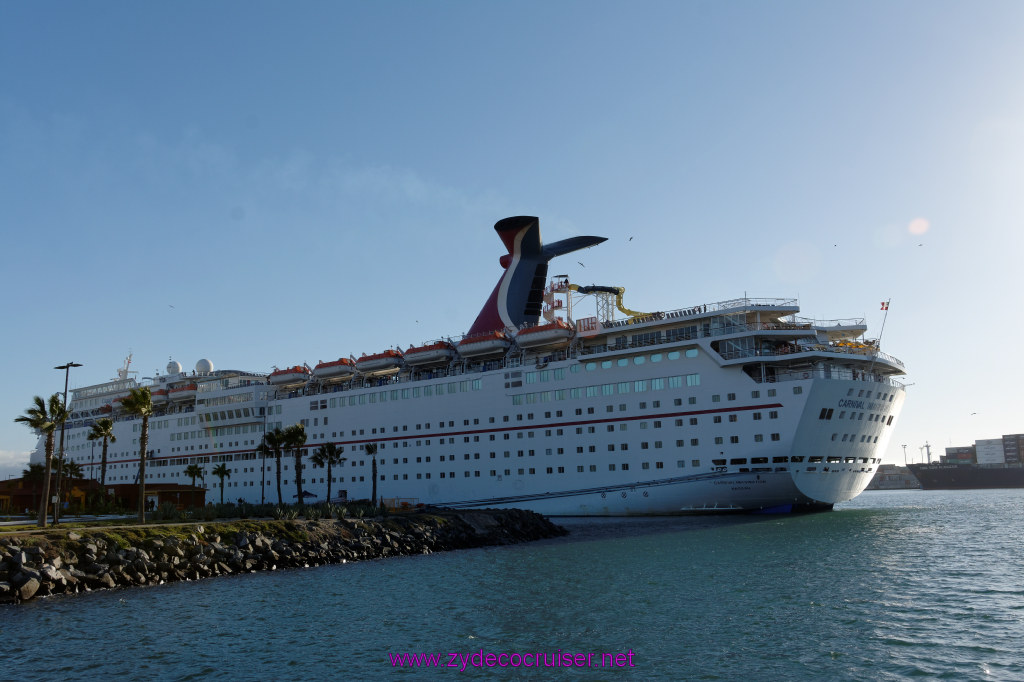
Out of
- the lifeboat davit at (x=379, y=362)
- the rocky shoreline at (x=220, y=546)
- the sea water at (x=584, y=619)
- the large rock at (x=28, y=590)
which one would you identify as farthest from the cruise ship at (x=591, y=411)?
the large rock at (x=28, y=590)

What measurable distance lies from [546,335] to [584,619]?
108 feet

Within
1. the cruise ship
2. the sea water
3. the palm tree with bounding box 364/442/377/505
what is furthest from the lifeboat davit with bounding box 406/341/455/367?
the sea water

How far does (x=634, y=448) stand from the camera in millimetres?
46438

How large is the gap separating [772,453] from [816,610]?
76.1 feet

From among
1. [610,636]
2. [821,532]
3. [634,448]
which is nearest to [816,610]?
[610,636]

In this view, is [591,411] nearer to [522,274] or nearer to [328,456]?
[522,274]

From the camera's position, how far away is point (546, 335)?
5144cm

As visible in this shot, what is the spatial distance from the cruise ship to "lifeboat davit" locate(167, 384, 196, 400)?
9.38m

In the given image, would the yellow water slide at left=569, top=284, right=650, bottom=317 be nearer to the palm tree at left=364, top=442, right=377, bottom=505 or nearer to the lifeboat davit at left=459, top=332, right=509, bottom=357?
the lifeboat davit at left=459, top=332, right=509, bottom=357

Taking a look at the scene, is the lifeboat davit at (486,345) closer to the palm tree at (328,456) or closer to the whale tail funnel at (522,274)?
the whale tail funnel at (522,274)

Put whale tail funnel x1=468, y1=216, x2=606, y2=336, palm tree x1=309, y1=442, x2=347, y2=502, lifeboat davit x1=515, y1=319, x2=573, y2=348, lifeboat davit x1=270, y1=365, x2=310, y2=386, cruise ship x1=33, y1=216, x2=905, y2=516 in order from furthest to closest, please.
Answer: lifeboat davit x1=270, y1=365, x2=310, y2=386, whale tail funnel x1=468, y1=216, x2=606, y2=336, palm tree x1=309, y1=442, x2=347, y2=502, lifeboat davit x1=515, y1=319, x2=573, y2=348, cruise ship x1=33, y1=216, x2=905, y2=516

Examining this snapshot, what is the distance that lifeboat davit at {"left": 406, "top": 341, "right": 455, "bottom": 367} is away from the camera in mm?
57656

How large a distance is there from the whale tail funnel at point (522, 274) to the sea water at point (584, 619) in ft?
95.6

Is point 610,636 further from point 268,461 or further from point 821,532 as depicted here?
point 268,461
